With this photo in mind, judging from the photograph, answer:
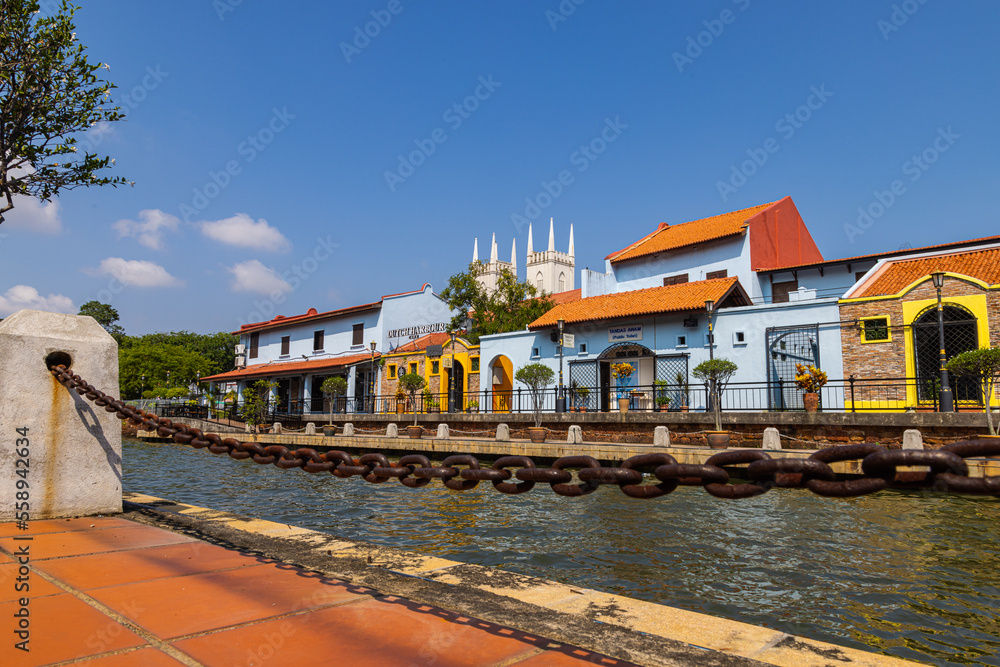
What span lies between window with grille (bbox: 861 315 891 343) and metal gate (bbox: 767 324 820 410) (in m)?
1.28

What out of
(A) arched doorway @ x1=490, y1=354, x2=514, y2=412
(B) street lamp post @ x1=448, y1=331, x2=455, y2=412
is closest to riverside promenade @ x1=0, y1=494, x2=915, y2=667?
(A) arched doorway @ x1=490, y1=354, x2=514, y2=412

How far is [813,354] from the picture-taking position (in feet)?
61.1

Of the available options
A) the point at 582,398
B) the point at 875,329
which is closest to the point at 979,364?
the point at 875,329

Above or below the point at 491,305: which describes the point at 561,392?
below

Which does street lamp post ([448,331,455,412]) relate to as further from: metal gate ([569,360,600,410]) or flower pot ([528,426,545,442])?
flower pot ([528,426,545,442])

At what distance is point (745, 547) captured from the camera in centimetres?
648

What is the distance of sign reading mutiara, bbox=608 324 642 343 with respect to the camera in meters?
22.3

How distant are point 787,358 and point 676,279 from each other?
9587 millimetres

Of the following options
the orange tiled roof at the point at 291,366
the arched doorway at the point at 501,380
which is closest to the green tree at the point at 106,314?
the orange tiled roof at the point at 291,366

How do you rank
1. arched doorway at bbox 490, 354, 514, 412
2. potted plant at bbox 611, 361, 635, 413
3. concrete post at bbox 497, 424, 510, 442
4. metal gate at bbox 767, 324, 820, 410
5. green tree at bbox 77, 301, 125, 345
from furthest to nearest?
green tree at bbox 77, 301, 125, 345
arched doorway at bbox 490, 354, 514, 412
potted plant at bbox 611, 361, 635, 413
metal gate at bbox 767, 324, 820, 410
concrete post at bbox 497, 424, 510, 442

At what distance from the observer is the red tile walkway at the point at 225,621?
1.81 meters

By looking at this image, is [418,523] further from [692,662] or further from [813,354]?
[813,354]

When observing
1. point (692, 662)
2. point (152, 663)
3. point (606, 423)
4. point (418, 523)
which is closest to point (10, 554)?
point (152, 663)

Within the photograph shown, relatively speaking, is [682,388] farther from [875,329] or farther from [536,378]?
[875,329]
